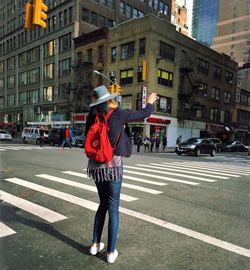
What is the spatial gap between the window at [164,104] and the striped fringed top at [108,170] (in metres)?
31.8

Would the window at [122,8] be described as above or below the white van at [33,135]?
above

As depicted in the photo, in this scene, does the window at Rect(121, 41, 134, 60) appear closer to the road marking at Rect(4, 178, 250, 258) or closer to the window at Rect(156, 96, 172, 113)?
the window at Rect(156, 96, 172, 113)

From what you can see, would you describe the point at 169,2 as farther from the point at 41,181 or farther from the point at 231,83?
the point at 41,181

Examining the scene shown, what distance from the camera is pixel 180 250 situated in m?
3.56

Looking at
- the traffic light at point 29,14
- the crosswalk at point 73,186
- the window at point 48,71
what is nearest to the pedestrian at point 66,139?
the crosswalk at point 73,186

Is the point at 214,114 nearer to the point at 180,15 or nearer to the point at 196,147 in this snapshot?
the point at 196,147

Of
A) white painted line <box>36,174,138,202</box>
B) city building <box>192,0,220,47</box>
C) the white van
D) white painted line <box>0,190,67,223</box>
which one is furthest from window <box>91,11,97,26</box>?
city building <box>192,0,220,47</box>

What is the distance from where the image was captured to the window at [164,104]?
34.8 m

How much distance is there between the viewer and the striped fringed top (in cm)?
310

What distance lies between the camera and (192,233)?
4.17m

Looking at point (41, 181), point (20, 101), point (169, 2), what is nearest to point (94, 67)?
point (20, 101)

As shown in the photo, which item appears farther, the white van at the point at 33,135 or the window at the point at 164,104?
the window at the point at 164,104

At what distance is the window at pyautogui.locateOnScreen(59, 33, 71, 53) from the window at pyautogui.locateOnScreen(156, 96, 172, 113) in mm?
18679

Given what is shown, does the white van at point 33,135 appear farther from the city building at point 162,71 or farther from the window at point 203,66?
the window at point 203,66
